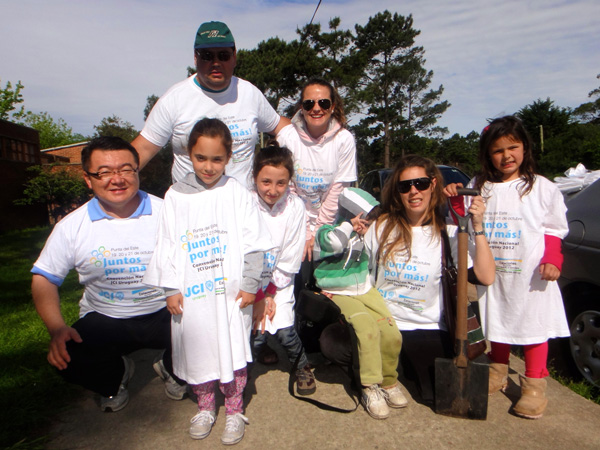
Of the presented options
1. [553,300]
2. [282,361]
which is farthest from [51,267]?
[553,300]

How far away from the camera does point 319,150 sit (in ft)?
11.1

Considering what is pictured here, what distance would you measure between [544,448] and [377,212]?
1.73 meters

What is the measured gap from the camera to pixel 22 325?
14.3 ft

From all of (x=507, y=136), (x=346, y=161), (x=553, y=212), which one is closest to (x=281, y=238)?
(x=346, y=161)

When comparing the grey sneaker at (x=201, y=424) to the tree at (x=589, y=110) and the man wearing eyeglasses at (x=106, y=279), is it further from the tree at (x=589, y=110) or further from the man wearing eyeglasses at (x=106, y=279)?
the tree at (x=589, y=110)

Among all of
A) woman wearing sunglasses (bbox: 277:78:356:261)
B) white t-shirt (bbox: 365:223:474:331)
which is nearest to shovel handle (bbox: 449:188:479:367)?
white t-shirt (bbox: 365:223:474:331)

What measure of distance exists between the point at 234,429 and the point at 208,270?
0.92 meters

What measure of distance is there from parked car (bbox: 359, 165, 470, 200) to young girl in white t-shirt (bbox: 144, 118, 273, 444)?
4991 millimetres

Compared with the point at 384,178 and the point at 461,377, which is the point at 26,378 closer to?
the point at 461,377

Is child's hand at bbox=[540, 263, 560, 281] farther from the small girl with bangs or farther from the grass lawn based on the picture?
the grass lawn

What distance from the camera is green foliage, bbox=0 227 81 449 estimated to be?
→ 246 cm

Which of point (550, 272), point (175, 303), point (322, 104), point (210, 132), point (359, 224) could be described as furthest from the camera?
point (322, 104)

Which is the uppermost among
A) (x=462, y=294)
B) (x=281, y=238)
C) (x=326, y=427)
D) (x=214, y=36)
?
(x=214, y=36)

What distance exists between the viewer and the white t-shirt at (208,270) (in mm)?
2324
